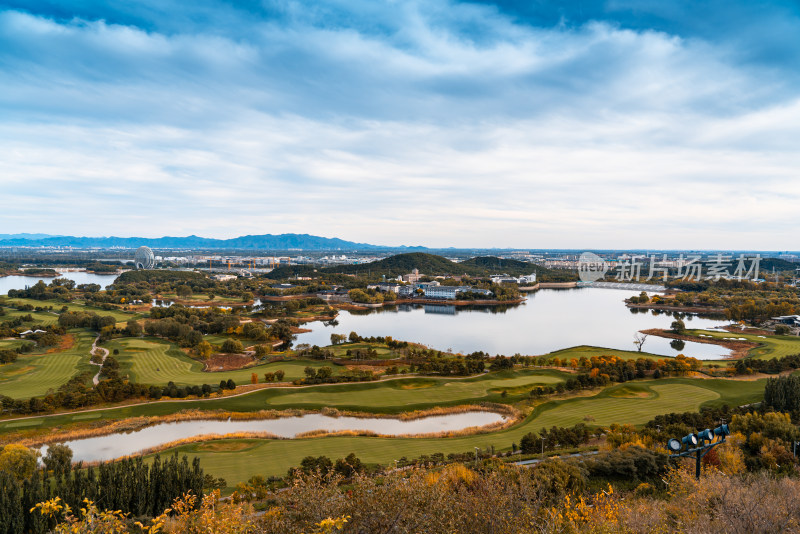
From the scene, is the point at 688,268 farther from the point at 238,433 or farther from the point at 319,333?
the point at 238,433

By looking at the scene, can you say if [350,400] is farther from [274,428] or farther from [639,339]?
[639,339]

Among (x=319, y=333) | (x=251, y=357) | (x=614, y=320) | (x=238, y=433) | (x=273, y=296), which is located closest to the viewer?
(x=238, y=433)

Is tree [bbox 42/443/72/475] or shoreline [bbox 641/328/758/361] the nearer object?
tree [bbox 42/443/72/475]

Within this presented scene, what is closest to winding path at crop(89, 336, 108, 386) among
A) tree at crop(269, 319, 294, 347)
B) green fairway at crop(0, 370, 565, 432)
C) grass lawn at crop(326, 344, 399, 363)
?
green fairway at crop(0, 370, 565, 432)

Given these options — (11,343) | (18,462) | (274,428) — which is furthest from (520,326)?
(11,343)

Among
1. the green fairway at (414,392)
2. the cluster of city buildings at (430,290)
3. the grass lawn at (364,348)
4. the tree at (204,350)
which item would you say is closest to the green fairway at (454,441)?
the green fairway at (414,392)

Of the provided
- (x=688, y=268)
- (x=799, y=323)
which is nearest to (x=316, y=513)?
(x=799, y=323)

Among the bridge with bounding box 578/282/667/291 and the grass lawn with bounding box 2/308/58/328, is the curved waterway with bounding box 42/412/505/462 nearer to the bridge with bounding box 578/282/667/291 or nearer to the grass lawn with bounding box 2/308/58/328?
the grass lawn with bounding box 2/308/58/328
